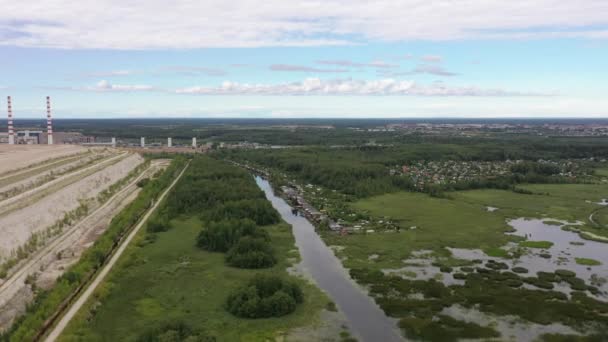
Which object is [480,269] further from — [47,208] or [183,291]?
[47,208]

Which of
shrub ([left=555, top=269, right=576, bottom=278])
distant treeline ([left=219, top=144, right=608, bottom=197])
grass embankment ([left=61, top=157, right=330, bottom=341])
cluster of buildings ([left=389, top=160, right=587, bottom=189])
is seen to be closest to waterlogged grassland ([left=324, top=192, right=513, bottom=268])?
grass embankment ([left=61, top=157, right=330, bottom=341])

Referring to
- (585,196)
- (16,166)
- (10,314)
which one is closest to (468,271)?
(10,314)

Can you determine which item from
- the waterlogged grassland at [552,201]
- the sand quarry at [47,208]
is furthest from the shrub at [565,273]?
the sand quarry at [47,208]

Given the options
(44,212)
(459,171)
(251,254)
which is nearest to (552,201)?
(459,171)

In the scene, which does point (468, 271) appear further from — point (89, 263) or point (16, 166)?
point (16, 166)

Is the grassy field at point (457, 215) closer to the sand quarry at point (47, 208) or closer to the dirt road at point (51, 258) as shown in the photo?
Answer: the dirt road at point (51, 258)

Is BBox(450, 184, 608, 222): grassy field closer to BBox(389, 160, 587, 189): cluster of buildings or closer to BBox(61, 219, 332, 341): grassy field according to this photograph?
BBox(389, 160, 587, 189): cluster of buildings
